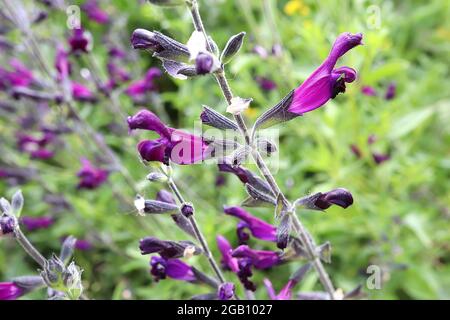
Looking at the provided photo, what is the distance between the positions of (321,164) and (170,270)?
150cm

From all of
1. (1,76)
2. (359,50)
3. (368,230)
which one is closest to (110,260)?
(1,76)

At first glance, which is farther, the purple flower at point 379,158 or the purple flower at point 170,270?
the purple flower at point 379,158

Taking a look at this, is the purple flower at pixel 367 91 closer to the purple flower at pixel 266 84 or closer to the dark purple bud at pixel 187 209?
the purple flower at pixel 266 84

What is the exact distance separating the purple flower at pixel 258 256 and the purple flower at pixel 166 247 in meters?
0.16

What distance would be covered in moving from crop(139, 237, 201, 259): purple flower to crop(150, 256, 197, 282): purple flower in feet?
0.15

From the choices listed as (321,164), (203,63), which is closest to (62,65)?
(321,164)

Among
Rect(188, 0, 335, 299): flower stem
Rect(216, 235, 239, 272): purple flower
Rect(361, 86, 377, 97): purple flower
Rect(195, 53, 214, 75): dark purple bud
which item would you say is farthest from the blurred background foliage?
Rect(195, 53, 214, 75): dark purple bud

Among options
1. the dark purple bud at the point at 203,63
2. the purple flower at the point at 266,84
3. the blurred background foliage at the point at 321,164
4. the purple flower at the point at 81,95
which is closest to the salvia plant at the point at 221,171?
the dark purple bud at the point at 203,63

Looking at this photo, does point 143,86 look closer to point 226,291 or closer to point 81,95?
point 81,95

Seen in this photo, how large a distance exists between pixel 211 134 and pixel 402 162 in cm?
221

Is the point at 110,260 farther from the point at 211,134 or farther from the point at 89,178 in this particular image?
the point at 211,134

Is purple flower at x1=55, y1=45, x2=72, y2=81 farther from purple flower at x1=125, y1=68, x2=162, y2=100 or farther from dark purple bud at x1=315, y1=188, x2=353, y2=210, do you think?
dark purple bud at x1=315, y1=188, x2=353, y2=210

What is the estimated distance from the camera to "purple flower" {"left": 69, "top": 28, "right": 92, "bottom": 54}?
318cm

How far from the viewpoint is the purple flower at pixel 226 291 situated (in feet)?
5.91
